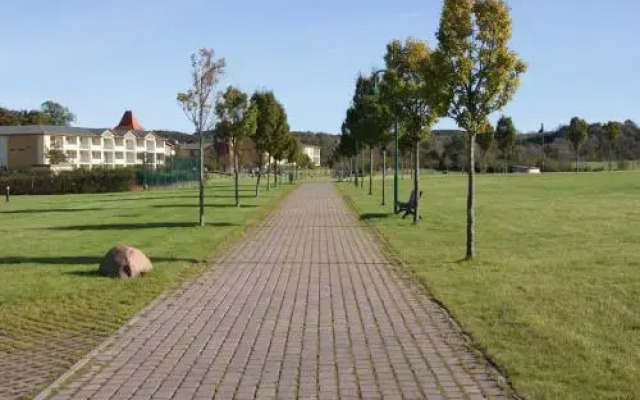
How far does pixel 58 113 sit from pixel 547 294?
6205 inches

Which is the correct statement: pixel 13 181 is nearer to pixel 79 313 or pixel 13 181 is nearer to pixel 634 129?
pixel 79 313

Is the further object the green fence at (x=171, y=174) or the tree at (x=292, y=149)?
the green fence at (x=171, y=174)

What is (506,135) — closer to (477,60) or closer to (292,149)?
(292,149)

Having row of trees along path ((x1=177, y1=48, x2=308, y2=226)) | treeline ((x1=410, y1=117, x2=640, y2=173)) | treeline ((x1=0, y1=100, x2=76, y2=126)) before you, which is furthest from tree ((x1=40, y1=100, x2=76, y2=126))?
row of trees along path ((x1=177, y1=48, x2=308, y2=226))

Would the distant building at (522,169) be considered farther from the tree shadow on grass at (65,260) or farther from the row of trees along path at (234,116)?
the tree shadow on grass at (65,260)

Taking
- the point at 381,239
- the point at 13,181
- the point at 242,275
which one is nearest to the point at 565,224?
the point at 381,239

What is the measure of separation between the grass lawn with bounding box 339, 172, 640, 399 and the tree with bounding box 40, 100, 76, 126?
14483 centimetres

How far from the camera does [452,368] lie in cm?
655

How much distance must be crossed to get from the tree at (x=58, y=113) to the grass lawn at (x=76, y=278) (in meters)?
138

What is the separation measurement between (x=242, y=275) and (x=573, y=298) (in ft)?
17.4

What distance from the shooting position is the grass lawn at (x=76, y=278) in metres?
7.88

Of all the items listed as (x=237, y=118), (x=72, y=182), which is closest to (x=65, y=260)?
(x=237, y=118)

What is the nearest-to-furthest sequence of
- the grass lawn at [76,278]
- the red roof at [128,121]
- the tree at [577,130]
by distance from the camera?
the grass lawn at [76,278] → the tree at [577,130] → the red roof at [128,121]

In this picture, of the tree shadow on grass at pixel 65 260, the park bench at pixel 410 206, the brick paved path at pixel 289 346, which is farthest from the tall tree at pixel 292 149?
the brick paved path at pixel 289 346
